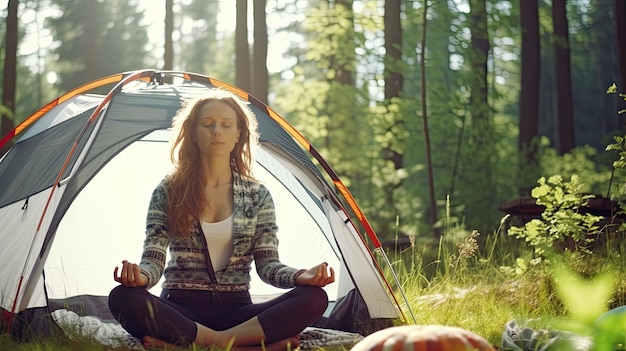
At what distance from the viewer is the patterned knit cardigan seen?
3395 mm

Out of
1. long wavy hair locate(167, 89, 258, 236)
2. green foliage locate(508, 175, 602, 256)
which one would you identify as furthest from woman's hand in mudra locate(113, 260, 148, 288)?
green foliage locate(508, 175, 602, 256)

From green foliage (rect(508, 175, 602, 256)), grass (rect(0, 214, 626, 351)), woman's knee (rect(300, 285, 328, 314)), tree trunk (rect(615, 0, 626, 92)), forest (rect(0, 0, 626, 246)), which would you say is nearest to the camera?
woman's knee (rect(300, 285, 328, 314))

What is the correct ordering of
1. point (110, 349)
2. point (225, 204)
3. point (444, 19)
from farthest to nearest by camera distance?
point (444, 19)
point (225, 204)
point (110, 349)

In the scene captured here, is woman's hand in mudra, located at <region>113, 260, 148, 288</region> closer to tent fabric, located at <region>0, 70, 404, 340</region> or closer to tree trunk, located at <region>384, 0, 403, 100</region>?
tent fabric, located at <region>0, 70, 404, 340</region>

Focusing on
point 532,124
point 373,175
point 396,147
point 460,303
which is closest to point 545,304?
point 460,303

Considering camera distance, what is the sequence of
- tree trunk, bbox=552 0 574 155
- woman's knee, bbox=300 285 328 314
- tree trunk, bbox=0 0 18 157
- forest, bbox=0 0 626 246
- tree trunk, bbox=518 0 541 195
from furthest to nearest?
tree trunk, bbox=552 0 574 155 < tree trunk, bbox=518 0 541 195 < tree trunk, bbox=0 0 18 157 < forest, bbox=0 0 626 246 < woman's knee, bbox=300 285 328 314

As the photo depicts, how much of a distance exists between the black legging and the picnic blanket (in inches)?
4.4

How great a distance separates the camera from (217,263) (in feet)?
11.4

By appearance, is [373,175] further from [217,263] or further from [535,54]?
[217,263]

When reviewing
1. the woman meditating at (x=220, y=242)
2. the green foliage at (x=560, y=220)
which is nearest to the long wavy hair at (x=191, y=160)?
the woman meditating at (x=220, y=242)

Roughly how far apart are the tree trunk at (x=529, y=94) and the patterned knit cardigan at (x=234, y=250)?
609 cm

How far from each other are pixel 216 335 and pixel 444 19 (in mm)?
5479

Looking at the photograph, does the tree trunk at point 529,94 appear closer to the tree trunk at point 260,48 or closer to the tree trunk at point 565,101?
the tree trunk at point 565,101

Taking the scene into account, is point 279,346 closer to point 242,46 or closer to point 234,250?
point 234,250
